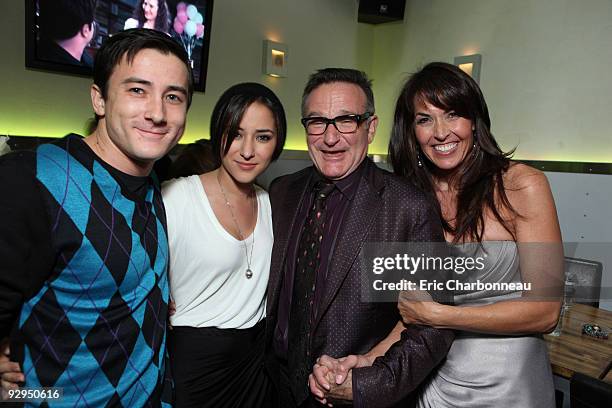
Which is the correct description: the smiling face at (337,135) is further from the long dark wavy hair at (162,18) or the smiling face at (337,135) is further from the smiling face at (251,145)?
the long dark wavy hair at (162,18)

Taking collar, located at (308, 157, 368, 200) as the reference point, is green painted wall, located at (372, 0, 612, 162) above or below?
above

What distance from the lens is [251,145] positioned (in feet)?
5.41

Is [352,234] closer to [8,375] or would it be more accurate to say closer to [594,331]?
[8,375]

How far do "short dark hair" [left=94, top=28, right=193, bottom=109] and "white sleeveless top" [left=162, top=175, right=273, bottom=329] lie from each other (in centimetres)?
45

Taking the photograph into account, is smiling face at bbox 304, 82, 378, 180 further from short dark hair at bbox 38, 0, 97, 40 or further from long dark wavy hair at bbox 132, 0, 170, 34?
long dark wavy hair at bbox 132, 0, 170, 34

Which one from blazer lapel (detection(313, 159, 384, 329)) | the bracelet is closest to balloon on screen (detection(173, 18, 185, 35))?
blazer lapel (detection(313, 159, 384, 329))

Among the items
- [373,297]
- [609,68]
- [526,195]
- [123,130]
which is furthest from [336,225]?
[609,68]

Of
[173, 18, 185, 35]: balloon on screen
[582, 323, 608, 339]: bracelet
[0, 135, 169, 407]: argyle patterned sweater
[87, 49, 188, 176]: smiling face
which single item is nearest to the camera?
[0, 135, 169, 407]: argyle patterned sweater

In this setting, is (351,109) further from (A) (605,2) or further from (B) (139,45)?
(A) (605,2)

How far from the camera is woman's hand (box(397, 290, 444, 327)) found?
4.82 ft

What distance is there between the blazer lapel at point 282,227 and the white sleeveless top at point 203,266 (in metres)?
0.07

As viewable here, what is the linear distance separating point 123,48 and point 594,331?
8.19 feet

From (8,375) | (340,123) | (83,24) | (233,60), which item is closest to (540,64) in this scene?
(233,60)

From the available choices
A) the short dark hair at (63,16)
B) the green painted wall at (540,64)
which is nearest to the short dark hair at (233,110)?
the short dark hair at (63,16)
